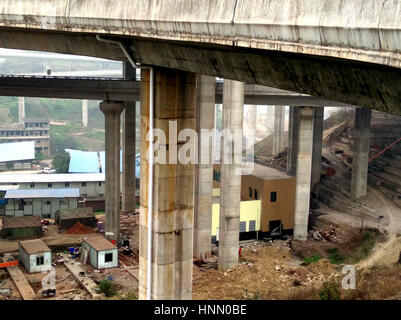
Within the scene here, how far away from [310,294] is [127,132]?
2842 cm

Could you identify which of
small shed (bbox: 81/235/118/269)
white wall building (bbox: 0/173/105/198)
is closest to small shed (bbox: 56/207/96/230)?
small shed (bbox: 81/235/118/269)

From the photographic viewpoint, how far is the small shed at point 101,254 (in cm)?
3503

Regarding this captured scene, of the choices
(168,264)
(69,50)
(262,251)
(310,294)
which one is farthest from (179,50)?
(262,251)

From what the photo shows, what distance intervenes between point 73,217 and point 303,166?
18.6 m

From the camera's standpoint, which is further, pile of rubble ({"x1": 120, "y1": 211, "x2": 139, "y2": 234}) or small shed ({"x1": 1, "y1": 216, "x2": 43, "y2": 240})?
pile of rubble ({"x1": 120, "y1": 211, "x2": 139, "y2": 234})

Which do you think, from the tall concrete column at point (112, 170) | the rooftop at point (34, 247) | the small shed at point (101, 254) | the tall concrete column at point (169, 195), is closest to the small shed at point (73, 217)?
the tall concrete column at point (112, 170)

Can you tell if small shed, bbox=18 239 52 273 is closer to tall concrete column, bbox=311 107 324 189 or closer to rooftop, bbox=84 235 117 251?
rooftop, bbox=84 235 117 251

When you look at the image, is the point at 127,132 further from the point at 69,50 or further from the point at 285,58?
the point at 285,58

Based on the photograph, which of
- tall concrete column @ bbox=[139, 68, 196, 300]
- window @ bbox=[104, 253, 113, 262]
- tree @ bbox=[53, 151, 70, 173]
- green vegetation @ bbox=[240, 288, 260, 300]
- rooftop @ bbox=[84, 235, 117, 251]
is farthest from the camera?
tree @ bbox=[53, 151, 70, 173]

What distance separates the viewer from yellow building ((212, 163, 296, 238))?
42750mm

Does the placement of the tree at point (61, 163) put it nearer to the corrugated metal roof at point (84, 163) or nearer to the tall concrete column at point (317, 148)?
the corrugated metal roof at point (84, 163)

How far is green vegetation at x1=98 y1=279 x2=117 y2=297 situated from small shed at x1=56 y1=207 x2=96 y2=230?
13.8 metres

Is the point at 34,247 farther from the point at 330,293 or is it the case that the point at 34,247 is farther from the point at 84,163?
the point at 84,163

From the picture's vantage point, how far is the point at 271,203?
43469 millimetres
